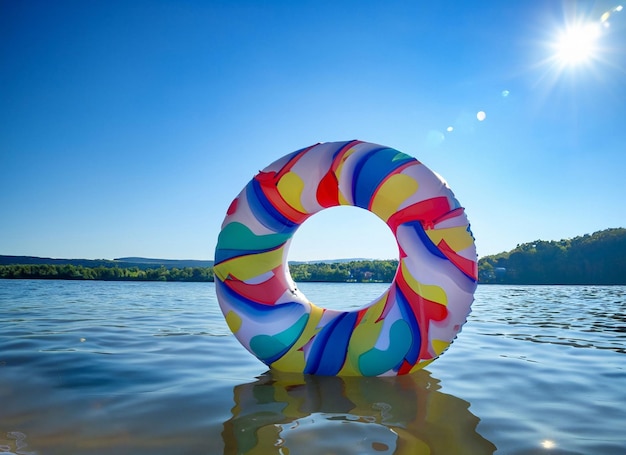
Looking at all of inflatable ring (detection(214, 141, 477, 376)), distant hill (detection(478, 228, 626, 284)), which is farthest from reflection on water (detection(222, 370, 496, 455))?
distant hill (detection(478, 228, 626, 284))

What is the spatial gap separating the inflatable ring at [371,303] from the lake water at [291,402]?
9.4 inches

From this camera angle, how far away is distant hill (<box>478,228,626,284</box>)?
125 feet

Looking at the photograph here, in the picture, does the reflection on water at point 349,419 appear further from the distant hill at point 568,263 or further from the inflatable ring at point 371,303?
the distant hill at point 568,263

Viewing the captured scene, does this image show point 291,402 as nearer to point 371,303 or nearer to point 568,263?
point 371,303

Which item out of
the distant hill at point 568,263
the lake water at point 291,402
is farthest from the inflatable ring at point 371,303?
the distant hill at point 568,263

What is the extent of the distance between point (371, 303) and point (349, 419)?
121cm

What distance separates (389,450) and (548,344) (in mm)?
3449

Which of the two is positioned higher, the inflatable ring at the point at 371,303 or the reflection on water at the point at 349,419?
the inflatable ring at the point at 371,303

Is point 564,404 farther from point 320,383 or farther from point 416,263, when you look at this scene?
point 320,383

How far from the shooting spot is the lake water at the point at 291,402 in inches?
76.6

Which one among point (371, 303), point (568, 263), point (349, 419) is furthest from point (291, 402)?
point (568, 263)

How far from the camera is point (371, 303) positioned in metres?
3.37

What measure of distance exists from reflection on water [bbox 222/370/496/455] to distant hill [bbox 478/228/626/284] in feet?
126

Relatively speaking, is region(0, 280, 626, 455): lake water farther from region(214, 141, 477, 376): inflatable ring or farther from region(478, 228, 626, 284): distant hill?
region(478, 228, 626, 284): distant hill
